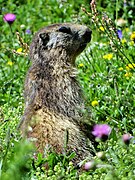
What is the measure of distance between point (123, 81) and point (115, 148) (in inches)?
90.0

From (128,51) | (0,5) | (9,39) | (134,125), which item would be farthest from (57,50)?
(0,5)

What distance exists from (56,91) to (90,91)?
3.59 feet

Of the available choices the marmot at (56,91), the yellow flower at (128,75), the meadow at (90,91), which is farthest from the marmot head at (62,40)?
the yellow flower at (128,75)

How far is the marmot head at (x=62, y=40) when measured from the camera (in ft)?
Result: 17.8

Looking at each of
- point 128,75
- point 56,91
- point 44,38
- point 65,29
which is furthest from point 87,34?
point 128,75

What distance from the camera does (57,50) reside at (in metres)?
5.43

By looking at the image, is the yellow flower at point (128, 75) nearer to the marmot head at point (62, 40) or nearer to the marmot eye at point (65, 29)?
the marmot head at point (62, 40)

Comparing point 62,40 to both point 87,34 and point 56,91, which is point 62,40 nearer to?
point 87,34

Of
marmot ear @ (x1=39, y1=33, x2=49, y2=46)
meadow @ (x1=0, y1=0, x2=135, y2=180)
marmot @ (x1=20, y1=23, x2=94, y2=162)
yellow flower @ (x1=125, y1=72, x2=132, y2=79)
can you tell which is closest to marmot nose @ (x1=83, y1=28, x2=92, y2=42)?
marmot @ (x1=20, y1=23, x2=94, y2=162)

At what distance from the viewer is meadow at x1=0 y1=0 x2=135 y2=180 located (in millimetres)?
3424

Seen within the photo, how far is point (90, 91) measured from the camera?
6.15m

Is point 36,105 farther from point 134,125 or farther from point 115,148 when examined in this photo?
point 115,148

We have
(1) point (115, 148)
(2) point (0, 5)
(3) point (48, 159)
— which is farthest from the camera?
(2) point (0, 5)

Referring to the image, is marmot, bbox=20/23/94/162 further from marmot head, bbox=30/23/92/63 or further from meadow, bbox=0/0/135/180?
meadow, bbox=0/0/135/180
